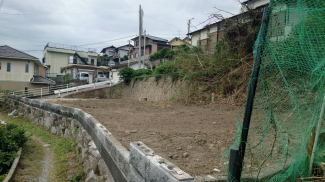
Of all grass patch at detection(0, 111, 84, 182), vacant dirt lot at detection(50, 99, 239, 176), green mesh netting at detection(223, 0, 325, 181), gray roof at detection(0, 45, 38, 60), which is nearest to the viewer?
green mesh netting at detection(223, 0, 325, 181)

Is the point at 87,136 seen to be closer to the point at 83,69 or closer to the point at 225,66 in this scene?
the point at 225,66

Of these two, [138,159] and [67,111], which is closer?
[138,159]

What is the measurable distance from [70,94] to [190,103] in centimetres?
1219

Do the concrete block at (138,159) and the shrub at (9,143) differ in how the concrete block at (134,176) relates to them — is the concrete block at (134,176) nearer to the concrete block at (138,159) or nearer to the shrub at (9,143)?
the concrete block at (138,159)

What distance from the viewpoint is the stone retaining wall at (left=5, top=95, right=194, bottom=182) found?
1737 millimetres

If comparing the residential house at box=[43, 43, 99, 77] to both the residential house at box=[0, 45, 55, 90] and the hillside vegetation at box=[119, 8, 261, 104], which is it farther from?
the hillside vegetation at box=[119, 8, 261, 104]

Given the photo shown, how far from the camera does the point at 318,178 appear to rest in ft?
6.83

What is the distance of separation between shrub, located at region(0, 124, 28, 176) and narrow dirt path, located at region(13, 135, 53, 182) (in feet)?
0.86

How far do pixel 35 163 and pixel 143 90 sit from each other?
1159cm

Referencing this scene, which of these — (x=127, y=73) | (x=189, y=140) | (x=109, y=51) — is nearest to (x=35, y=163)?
(x=189, y=140)

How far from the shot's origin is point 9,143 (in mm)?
5848

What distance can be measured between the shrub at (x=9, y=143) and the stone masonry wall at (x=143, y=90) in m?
7.41

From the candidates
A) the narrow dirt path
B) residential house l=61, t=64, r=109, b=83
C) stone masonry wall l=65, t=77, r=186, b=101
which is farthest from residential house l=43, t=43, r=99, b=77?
the narrow dirt path

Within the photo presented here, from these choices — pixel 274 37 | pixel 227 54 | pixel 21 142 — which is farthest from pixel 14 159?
pixel 227 54
